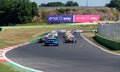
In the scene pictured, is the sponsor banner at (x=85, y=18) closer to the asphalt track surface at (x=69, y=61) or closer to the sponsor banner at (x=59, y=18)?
the sponsor banner at (x=59, y=18)

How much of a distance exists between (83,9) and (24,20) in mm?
36785

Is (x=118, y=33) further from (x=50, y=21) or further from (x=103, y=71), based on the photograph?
(x=50, y=21)

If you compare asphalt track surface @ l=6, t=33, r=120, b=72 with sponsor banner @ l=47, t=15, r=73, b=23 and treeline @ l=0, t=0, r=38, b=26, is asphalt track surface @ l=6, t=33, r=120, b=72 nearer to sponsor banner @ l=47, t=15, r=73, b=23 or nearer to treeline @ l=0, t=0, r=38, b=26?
sponsor banner @ l=47, t=15, r=73, b=23

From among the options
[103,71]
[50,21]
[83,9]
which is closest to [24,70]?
[103,71]

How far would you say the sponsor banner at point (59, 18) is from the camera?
391 feet

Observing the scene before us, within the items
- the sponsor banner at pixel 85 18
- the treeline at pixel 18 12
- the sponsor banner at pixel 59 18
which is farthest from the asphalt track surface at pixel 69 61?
the treeline at pixel 18 12

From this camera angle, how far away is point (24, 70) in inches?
791

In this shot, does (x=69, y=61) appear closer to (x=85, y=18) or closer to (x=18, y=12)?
(x=85, y=18)

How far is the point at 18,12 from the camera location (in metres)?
128

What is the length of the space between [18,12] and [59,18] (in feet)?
46.1

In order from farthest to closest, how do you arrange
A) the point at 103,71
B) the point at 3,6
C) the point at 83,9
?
the point at 83,9, the point at 3,6, the point at 103,71

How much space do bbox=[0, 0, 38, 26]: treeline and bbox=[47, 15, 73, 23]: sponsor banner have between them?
A: 8375mm

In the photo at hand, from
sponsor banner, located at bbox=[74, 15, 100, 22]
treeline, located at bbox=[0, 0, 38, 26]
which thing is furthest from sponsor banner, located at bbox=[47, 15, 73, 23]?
treeline, located at bbox=[0, 0, 38, 26]

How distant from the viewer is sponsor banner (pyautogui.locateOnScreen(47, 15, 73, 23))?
391 feet
